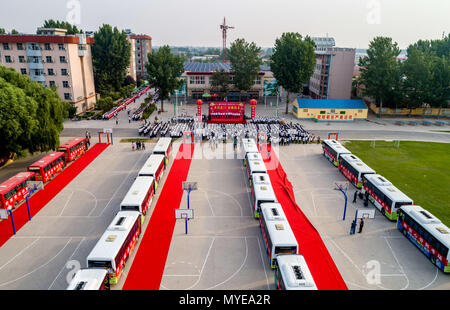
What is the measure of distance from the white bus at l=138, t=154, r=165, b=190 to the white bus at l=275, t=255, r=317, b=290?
17.3 m

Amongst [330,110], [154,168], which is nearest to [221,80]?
[330,110]

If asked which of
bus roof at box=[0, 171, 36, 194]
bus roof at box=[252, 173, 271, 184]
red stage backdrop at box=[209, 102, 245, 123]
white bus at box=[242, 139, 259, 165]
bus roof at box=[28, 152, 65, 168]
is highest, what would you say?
red stage backdrop at box=[209, 102, 245, 123]

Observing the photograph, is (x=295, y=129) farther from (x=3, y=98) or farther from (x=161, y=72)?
(x=3, y=98)

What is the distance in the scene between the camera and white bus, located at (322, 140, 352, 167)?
40100 millimetres

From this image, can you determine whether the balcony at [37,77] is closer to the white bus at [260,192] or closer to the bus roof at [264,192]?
the white bus at [260,192]

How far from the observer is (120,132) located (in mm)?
55750

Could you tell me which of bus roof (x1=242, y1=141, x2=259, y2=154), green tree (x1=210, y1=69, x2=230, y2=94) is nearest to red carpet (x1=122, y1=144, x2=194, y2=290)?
bus roof (x1=242, y1=141, x2=259, y2=154)

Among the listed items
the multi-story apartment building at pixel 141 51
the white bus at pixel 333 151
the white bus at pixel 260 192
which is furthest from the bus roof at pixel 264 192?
the multi-story apartment building at pixel 141 51

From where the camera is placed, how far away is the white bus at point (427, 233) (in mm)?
21609

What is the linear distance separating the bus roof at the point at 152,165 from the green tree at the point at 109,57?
50859 millimetres

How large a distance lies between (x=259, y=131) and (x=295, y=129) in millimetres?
6519

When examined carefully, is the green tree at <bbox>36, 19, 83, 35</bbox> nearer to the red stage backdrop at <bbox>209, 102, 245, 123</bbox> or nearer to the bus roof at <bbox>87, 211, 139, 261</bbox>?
the red stage backdrop at <bbox>209, 102, 245, 123</bbox>
